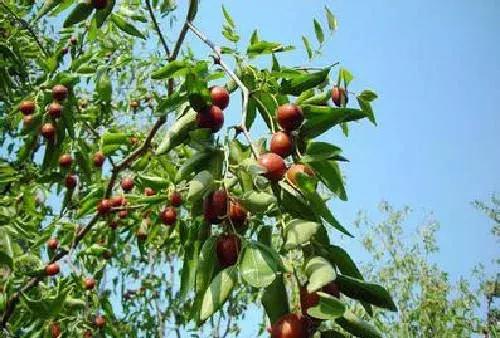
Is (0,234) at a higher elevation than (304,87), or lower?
lower

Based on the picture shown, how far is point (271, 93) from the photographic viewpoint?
2.09 metres

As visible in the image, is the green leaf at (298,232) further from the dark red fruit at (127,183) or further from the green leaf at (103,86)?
the dark red fruit at (127,183)

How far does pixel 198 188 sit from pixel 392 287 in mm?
15867

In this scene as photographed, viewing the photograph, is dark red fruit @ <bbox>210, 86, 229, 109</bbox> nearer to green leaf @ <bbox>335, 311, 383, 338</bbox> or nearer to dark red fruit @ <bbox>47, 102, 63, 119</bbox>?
green leaf @ <bbox>335, 311, 383, 338</bbox>

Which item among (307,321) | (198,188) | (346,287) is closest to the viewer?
(307,321)

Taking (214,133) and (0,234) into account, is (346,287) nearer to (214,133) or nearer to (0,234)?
(214,133)

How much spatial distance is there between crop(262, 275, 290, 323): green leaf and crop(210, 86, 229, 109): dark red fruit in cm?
74

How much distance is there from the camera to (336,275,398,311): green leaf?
52.1 inches

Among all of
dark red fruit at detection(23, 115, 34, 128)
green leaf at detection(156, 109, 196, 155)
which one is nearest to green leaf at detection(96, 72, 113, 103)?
dark red fruit at detection(23, 115, 34, 128)

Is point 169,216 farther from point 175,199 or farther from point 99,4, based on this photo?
point 99,4

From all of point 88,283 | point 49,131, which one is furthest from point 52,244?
point 49,131

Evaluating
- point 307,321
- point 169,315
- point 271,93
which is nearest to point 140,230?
point 271,93

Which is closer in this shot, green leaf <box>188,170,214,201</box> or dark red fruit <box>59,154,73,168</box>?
green leaf <box>188,170,214,201</box>

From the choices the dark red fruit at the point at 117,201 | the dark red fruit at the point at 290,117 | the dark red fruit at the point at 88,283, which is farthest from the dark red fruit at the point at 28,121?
the dark red fruit at the point at 290,117
